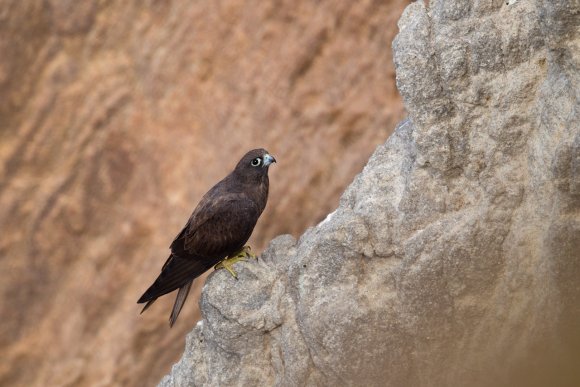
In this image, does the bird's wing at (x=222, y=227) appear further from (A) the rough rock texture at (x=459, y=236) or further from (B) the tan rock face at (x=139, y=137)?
(B) the tan rock face at (x=139, y=137)

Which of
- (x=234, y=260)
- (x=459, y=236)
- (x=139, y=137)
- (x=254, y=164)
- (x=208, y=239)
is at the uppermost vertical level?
(x=139, y=137)

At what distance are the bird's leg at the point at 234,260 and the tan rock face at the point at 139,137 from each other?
2228mm

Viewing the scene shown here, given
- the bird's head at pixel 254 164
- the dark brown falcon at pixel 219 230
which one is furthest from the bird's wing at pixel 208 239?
the bird's head at pixel 254 164

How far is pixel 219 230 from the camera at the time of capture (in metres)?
5.68

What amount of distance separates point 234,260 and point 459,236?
157 cm

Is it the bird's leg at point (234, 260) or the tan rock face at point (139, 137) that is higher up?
the tan rock face at point (139, 137)

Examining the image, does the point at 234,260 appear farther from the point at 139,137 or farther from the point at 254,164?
the point at 139,137

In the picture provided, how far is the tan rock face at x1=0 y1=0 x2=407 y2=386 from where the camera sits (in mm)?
7918

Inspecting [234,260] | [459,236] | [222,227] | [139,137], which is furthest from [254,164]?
[139,137]

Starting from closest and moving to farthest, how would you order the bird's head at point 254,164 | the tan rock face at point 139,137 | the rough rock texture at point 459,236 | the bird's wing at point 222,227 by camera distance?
the rough rock texture at point 459,236 < the bird's wing at point 222,227 < the bird's head at point 254,164 < the tan rock face at point 139,137

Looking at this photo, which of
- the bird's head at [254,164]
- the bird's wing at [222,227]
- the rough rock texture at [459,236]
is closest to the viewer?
the rough rock texture at [459,236]

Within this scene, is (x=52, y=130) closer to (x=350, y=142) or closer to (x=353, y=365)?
(x=350, y=142)

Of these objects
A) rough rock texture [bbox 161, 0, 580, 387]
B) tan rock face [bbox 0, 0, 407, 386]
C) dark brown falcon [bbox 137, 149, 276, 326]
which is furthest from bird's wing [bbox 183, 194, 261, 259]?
tan rock face [bbox 0, 0, 407, 386]

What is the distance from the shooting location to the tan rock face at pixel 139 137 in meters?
7.92
